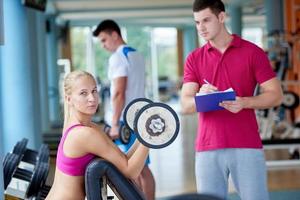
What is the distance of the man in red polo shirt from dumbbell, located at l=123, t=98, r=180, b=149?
1.37 ft

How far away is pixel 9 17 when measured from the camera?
19.4 feet

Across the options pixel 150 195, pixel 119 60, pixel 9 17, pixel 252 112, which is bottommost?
pixel 150 195

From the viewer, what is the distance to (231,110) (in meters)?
2.53

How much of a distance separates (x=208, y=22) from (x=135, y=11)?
13.5 meters

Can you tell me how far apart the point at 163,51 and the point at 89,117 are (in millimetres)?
19537

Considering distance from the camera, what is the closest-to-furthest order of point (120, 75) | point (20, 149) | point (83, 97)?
point (83, 97) < point (20, 149) < point (120, 75)

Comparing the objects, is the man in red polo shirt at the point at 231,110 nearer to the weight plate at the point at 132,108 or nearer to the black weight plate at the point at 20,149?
the weight plate at the point at 132,108

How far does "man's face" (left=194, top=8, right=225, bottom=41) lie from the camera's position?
2578 millimetres

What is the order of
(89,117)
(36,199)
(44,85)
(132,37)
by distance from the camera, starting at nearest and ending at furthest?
(89,117), (36,199), (44,85), (132,37)

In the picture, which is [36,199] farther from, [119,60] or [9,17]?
[9,17]

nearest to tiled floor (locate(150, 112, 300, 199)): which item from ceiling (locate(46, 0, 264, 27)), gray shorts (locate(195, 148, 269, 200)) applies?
gray shorts (locate(195, 148, 269, 200))

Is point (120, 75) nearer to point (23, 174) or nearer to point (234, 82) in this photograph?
point (23, 174)

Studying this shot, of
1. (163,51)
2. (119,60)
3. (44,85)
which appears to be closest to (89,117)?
(119,60)

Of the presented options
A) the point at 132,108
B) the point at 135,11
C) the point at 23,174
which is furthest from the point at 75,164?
the point at 135,11
